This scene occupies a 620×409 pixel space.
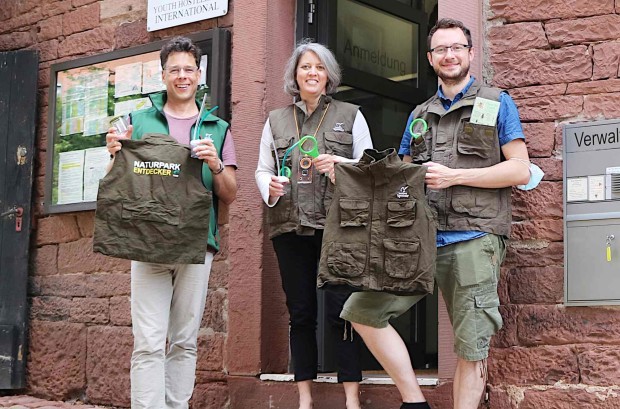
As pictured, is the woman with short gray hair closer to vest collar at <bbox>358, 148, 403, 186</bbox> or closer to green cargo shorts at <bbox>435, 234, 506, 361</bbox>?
vest collar at <bbox>358, 148, 403, 186</bbox>

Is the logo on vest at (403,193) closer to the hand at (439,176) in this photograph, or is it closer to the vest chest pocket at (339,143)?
the hand at (439,176)

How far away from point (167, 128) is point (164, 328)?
94 cm

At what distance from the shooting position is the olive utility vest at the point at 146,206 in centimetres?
427

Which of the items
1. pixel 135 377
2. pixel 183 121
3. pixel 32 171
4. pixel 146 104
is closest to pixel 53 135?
pixel 32 171

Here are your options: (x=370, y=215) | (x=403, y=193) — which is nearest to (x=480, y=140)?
(x=403, y=193)

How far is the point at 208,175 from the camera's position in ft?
14.8

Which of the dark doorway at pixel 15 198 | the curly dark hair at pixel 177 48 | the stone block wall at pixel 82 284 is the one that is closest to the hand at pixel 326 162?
the curly dark hair at pixel 177 48

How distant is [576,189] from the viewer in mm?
4535

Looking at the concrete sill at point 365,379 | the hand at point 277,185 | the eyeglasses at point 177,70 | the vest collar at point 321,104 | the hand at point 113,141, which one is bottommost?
the concrete sill at point 365,379

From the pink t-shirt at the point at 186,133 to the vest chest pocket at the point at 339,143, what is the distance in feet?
1.56

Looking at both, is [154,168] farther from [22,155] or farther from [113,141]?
[22,155]

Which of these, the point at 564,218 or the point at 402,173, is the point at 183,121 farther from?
the point at 564,218

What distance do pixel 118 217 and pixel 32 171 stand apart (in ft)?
9.11

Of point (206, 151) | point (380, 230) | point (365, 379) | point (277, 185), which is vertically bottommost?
point (365, 379)
